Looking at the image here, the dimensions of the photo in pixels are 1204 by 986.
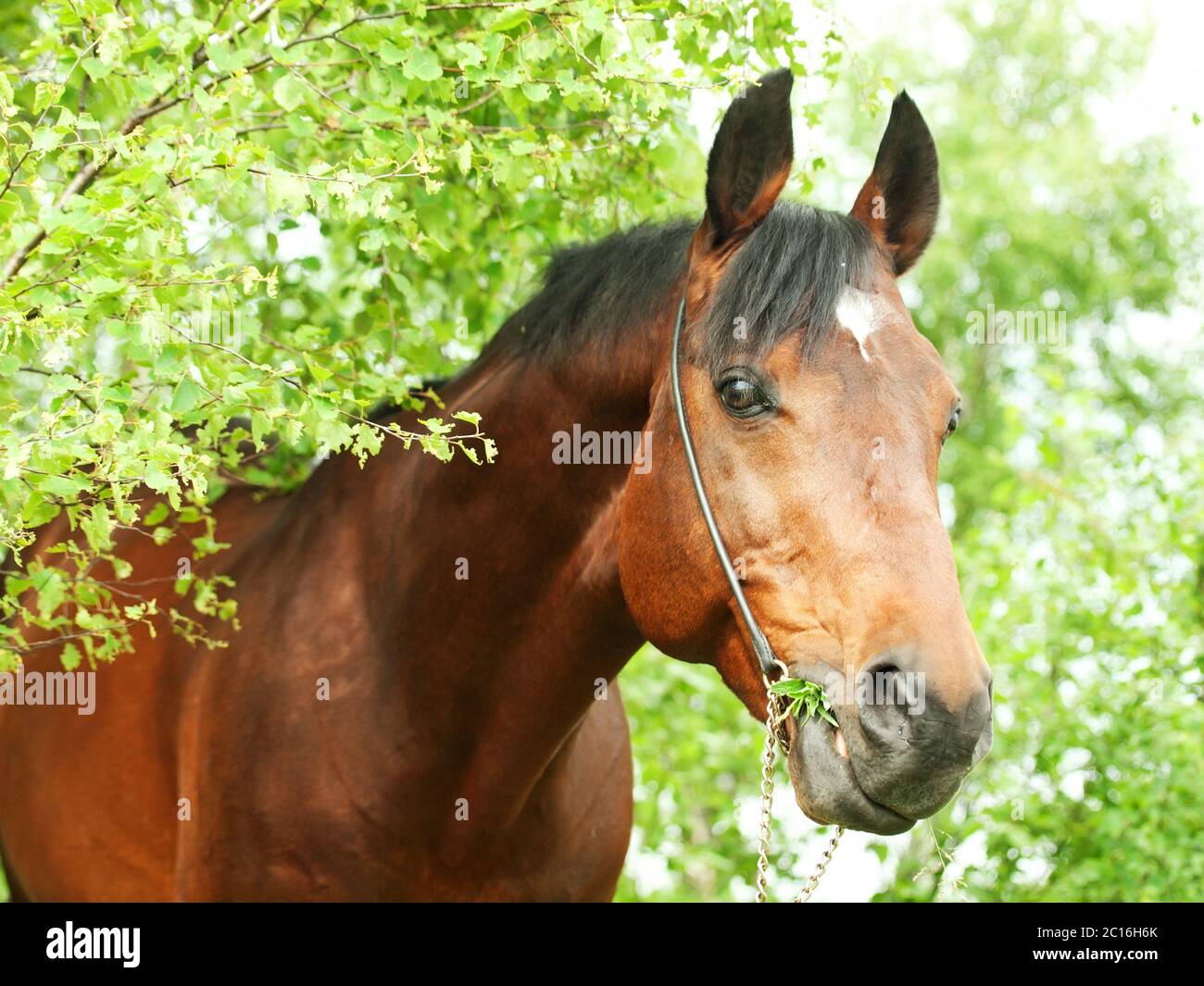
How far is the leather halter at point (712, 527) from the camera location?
2.60 metres

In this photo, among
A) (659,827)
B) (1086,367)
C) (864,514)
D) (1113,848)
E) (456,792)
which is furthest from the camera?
(1086,367)

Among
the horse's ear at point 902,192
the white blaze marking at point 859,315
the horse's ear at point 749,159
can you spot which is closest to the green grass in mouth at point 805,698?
the white blaze marking at point 859,315

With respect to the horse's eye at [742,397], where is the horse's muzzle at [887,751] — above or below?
below

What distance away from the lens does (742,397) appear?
2707 mm

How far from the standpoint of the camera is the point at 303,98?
3145mm

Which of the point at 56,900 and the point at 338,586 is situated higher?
the point at 338,586

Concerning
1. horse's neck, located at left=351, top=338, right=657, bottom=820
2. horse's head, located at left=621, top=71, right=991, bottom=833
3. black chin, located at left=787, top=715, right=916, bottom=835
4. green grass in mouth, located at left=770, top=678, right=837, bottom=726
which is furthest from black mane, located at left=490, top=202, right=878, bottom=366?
black chin, located at left=787, top=715, right=916, bottom=835

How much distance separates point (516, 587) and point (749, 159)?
1.28 meters

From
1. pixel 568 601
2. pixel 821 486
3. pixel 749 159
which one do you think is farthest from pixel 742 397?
pixel 568 601

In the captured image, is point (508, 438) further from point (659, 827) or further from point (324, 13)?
point (659, 827)

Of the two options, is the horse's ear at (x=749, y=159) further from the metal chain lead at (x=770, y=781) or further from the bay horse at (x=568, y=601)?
the metal chain lead at (x=770, y=781)

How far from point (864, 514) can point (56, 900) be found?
131 inches
